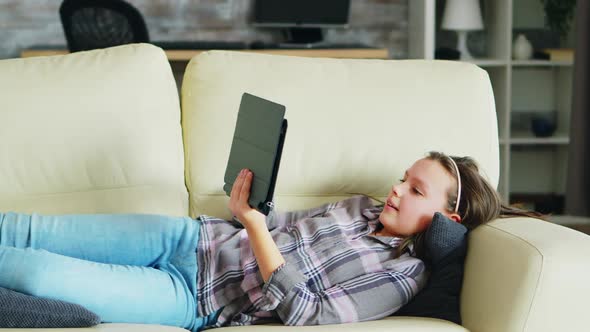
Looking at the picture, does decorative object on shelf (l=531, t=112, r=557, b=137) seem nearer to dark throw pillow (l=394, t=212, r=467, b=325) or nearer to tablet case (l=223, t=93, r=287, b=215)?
dark throw pillow (l=394, t=212, r=467, b=325)

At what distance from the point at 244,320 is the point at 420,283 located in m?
0.38

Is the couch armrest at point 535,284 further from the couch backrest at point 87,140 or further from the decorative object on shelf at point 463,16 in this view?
the decorative object on shelf at point 463,16

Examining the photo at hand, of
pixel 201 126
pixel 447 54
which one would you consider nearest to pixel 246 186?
pixel 201 126

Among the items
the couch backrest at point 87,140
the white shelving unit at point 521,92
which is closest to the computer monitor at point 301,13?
the white shelving unit at point 521,92

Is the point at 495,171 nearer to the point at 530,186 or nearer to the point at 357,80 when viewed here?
the point at 357,80

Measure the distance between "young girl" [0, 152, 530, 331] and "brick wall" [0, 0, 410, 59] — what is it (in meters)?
2.56

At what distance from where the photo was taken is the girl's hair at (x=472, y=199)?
204cm

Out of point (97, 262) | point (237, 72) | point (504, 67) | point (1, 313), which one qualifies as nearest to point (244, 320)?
point (97, 262)

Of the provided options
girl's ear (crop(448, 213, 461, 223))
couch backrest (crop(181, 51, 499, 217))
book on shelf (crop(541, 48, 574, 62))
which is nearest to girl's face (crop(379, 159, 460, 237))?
girl's ear (crop(448, 213, 461, 223))

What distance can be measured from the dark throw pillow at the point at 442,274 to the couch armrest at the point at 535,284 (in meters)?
0.06

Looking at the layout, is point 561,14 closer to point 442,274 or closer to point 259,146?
point 442,274

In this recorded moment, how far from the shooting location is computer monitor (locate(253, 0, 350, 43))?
14.6 ft

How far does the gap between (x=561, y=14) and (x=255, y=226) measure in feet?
9.92

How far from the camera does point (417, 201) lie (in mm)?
2035
